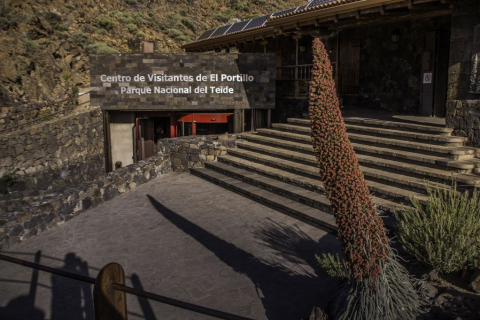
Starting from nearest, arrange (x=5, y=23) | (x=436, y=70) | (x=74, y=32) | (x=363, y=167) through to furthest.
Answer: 1. (x=363, y=167)
2. (x=436, y=70)
3. (x=5, y=23)
4. (x=74, y=32)

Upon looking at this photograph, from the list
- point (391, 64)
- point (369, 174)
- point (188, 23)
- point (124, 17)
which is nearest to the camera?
point (369, 174)

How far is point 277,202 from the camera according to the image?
948 centimetres

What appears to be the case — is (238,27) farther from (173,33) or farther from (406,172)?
(173,33)

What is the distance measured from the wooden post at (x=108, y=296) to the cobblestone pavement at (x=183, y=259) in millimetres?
2886

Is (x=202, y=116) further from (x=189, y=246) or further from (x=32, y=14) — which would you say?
(x=32, y=14)

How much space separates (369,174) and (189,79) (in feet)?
29.2

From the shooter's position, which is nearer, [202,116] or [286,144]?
[286,144]

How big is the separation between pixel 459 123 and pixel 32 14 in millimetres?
30002

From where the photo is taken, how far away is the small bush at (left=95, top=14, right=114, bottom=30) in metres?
33.6

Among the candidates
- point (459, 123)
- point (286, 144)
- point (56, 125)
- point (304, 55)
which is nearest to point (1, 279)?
point (286, 144)

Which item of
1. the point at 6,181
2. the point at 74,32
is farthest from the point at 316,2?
the point at 74,32

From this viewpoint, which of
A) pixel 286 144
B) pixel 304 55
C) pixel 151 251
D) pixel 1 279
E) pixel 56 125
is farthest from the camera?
pixel 304 55

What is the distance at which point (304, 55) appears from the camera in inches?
719

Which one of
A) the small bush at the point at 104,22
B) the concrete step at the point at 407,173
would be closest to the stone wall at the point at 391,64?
the concrete step at the point at 407,173
